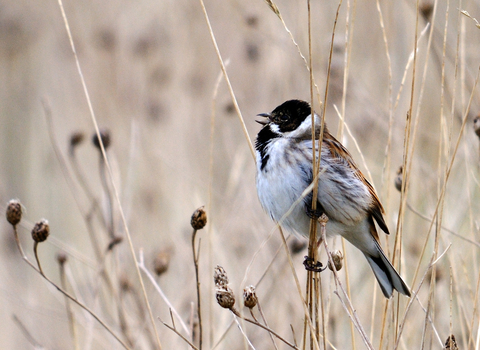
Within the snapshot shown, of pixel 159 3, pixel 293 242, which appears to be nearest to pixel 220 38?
pixel 159 3

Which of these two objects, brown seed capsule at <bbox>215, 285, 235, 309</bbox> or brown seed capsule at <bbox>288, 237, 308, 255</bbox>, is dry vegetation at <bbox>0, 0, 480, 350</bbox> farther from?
brown seed capsule at <bbox>215, 285, 235, 309</bbox>

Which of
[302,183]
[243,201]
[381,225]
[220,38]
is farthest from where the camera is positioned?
[220,38]

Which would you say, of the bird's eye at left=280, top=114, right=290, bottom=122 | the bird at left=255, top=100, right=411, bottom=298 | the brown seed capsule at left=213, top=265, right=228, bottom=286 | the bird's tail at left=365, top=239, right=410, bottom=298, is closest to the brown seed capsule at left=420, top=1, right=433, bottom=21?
the bird at left=255, top=100, right=411, bottom=298

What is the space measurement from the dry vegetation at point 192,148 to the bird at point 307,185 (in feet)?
1.50

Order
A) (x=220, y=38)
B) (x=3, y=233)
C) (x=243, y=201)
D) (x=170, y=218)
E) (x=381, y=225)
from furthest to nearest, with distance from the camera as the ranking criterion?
1. (x=220, y=38)
2. (x=170, y=218)
3. (x=3, y=233)
4. (x=243, y=201)
5. (x=381, y=225)

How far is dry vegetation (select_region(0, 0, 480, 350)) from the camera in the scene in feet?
11.5

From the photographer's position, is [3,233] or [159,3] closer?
[3,233]

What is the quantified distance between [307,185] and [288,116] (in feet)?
1.61

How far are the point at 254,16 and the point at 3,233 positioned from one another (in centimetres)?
287

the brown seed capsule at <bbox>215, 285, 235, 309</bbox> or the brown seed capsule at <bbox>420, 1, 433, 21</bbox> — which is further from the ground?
the brown seed capsule at <bbox>420, 1, 433, 21</bbox>

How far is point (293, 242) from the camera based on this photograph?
315 cm

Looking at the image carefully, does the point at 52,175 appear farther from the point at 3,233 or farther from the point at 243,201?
the point at 243,201

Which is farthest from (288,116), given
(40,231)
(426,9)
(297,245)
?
(40,231)

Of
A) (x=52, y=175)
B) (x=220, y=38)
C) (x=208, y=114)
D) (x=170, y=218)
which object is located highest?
(x=220, y=38)
